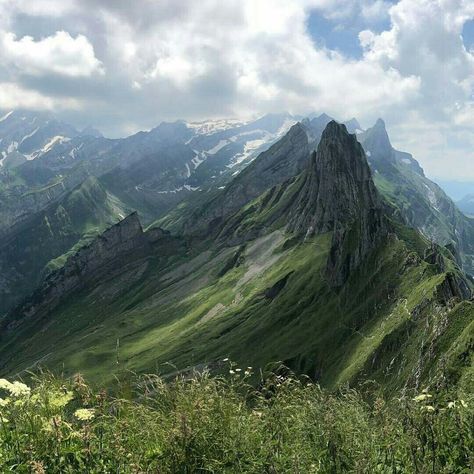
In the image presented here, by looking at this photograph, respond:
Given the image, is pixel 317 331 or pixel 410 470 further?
pixel 317 331

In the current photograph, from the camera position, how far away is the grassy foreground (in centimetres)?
951

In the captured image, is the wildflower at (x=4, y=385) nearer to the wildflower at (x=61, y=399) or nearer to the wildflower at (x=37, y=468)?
the wildflower at (x=61, y=399)

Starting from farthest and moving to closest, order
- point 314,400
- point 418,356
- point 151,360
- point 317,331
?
point 151,360
point 317,331
point 418,356
point 314,400

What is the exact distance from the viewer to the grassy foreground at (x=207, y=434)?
951cm

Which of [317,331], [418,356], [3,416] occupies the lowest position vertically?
[317,331]

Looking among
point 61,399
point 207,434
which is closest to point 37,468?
point 61,399

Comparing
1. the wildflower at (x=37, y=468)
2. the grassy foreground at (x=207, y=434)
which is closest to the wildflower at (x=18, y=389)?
the grassy foreground at (x=207, y=434)

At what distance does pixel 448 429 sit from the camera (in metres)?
10.8

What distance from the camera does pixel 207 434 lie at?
10.1 metres

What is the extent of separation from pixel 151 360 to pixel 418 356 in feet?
469

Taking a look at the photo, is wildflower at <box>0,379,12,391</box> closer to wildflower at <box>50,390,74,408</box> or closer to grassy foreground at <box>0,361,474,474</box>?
grassy foreground at <box>0,361,474,474</box>

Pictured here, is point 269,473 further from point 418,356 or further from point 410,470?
point 418,356

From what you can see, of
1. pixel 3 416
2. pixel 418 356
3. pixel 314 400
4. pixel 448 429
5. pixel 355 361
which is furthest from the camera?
pixel 355 361

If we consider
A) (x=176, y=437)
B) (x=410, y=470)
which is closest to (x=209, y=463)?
(x=176, y=437)
